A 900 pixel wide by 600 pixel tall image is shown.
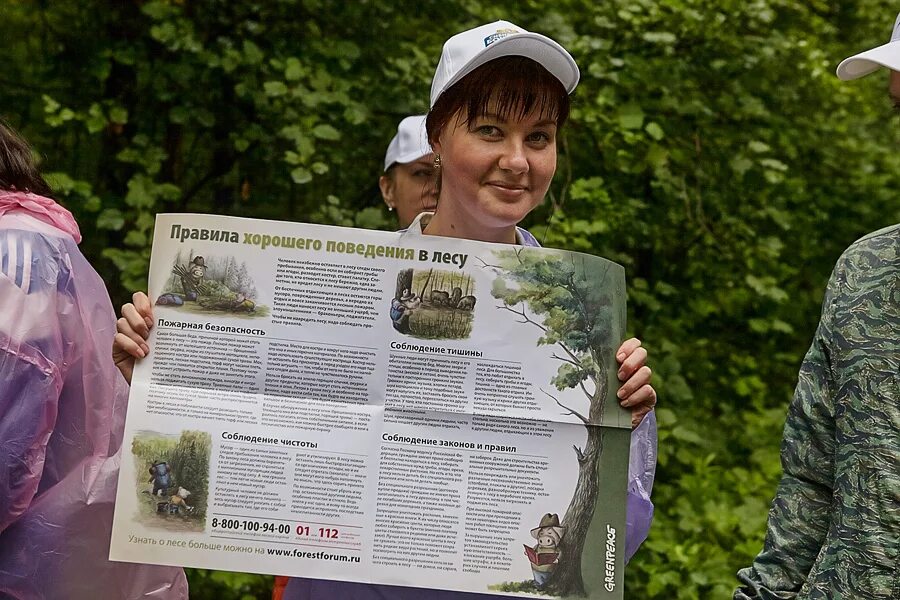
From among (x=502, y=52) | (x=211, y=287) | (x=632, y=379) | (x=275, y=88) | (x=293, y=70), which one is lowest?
(x=632, y=379)

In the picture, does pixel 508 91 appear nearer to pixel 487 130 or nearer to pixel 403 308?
pixel 487 130

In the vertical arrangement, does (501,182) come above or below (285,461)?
above

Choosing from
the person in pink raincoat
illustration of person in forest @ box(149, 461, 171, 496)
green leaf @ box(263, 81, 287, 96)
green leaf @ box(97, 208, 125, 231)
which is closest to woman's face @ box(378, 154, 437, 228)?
green leaf @ box(263, 81, 287, 96)

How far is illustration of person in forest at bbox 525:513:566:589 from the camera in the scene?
192 cm

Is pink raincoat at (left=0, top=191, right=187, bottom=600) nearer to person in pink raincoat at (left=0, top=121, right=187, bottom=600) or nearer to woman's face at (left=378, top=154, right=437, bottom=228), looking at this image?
person in pink raincoat at (left=0, top=121, right=187, bottom=600)

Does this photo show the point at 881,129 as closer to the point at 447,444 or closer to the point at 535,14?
the point at 535,14

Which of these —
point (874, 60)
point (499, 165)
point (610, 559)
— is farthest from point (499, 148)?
point (610, 559)

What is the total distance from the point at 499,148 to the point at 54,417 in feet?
3.22

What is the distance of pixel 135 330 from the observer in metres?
1.95

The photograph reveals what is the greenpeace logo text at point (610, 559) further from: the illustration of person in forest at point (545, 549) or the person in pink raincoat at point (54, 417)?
the person in pink raincoat at point (54, 417)

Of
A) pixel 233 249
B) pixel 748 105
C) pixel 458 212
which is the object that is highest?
pixel 748 105

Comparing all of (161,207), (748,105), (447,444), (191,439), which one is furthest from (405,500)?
(748,105)

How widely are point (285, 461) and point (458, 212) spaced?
0.60 metres

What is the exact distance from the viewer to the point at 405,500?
1923 millimetres
